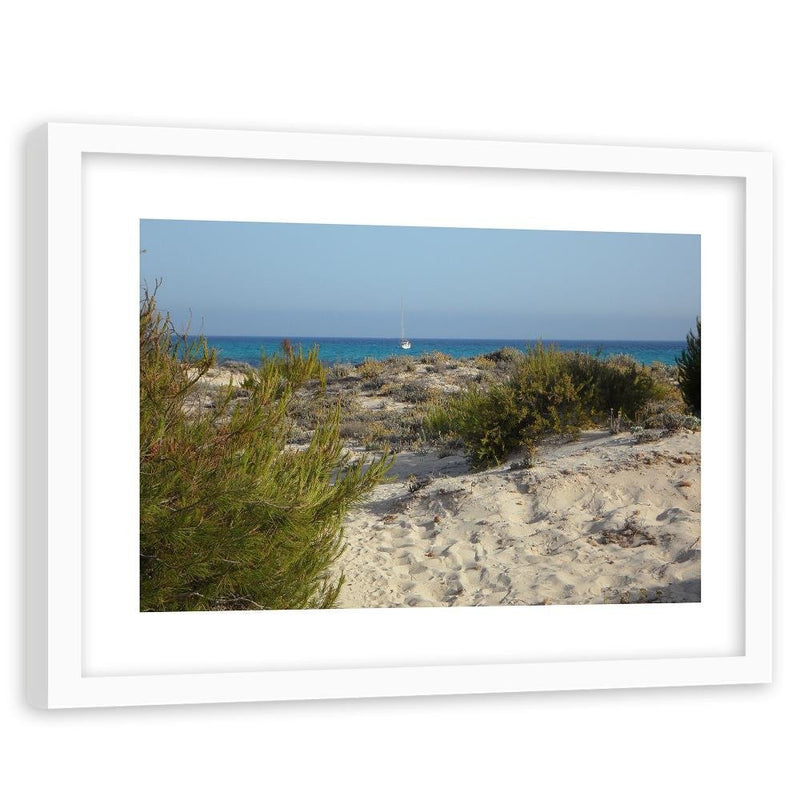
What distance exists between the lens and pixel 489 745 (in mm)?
3527

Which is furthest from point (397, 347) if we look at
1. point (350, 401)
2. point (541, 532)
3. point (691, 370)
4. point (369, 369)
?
point (691, 370)

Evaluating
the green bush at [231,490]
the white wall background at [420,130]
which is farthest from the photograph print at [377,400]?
the white wall background at [420,130]

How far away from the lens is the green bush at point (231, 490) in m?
3.43

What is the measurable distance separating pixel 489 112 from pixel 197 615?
201 centimetres

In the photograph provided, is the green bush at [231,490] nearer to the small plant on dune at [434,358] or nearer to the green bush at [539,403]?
the small plant on dune at [434,358]

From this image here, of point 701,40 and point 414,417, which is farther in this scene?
point 414,417

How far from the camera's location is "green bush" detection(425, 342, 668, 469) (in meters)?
4.61

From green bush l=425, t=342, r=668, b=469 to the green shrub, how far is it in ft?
1.42

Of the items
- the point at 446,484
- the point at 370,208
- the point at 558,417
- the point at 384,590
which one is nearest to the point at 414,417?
the point at 446,484

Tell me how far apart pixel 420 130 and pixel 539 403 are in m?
1.95

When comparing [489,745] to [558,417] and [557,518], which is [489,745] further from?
[558,417]

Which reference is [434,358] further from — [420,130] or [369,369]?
[420,130]

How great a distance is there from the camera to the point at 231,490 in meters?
3.61

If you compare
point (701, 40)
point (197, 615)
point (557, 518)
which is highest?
point (701, 40)
